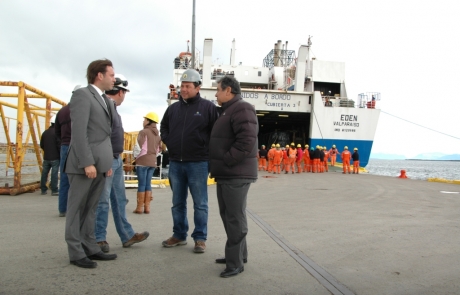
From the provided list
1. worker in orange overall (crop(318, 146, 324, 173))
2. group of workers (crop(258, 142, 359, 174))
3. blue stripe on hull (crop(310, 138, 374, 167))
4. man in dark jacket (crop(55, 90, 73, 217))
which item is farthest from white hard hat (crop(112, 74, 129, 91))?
blue stripe on hull (crop(310, 138, 374, 167))

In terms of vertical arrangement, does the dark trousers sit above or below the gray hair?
below

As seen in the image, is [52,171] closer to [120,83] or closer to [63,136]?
[63,136]

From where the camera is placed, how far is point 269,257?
3.62 meters

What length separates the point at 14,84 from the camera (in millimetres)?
7707

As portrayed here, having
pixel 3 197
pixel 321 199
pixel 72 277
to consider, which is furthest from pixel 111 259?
pixel 321 199

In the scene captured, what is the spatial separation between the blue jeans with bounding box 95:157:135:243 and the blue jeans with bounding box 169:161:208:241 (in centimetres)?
51

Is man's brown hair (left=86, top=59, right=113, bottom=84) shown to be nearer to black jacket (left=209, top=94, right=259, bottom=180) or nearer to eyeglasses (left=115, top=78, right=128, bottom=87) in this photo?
eyeglasses (left=115, top=78, right=128, bottom=87)

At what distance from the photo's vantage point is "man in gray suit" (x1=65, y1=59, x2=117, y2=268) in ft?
10.3

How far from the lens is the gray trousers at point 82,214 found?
3260 millimetres

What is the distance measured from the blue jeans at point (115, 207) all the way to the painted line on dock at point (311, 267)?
162cm

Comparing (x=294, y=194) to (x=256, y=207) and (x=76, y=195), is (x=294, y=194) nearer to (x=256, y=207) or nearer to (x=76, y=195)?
(x=256, y=207)

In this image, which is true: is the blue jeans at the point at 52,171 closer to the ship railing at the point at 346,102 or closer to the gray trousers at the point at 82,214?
the gray trousers at the point at 82,214

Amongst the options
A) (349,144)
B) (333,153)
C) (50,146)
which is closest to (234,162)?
(50,146)

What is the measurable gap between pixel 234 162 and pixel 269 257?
41.8 inches
